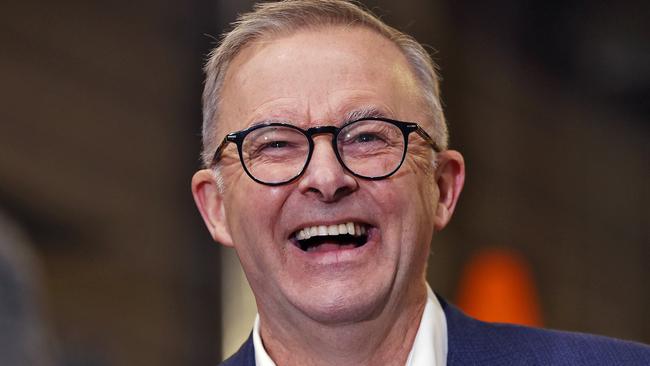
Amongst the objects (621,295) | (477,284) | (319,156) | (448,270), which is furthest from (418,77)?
(621,295)

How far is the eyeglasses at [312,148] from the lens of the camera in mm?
2098

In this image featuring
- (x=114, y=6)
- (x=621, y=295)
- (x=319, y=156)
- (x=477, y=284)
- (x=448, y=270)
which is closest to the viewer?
(x=319, y=156)

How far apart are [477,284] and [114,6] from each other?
2922mm

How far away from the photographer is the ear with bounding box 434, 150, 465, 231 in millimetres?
2332

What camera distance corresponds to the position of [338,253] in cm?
210

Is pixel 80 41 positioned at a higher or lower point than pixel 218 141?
lower

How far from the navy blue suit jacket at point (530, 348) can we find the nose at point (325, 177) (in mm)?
418

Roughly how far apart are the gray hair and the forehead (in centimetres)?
2

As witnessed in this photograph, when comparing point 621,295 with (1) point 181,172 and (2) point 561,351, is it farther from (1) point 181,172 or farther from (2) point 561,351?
(2) point 561,351

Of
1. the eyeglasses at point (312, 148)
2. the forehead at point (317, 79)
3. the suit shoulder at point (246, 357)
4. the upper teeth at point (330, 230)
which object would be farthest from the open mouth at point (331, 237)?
the suit shoulder at point (246, 357)

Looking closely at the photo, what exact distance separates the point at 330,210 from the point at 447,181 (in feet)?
1.30

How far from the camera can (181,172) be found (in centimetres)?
526

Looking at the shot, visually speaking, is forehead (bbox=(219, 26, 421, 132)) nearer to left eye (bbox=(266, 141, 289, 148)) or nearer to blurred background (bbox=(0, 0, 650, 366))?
left eye (bbox=(266, 141, 289, 148))

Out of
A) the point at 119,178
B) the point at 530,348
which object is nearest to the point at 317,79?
the point at 530,348
